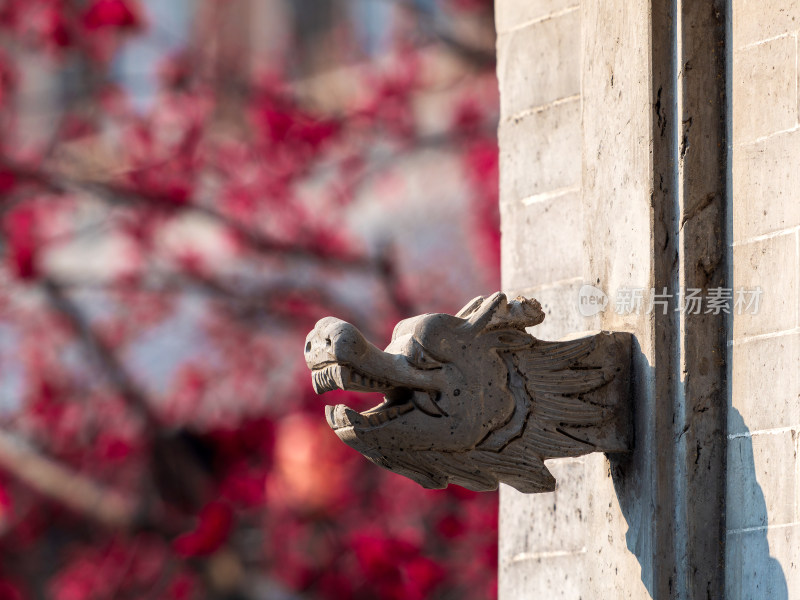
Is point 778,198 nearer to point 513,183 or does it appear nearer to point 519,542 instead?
point 513,183

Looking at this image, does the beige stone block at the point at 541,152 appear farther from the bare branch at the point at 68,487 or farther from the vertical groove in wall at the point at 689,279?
the bare branch at the point at 68,487

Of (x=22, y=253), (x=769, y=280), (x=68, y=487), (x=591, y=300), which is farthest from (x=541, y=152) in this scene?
(x=22, y=253)

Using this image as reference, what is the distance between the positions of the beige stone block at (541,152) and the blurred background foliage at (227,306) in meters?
2.00

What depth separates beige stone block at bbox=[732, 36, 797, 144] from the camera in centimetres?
232

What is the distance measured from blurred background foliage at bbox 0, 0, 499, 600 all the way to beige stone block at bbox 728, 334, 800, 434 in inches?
109

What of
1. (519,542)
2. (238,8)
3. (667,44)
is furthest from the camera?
(238,8)

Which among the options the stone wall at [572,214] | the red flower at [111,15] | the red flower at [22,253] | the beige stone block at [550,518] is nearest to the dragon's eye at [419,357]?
the stone wall at [572,214]

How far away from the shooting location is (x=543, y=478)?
244cm

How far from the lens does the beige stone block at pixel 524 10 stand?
2.97 metres

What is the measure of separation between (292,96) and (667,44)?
4.70 meters

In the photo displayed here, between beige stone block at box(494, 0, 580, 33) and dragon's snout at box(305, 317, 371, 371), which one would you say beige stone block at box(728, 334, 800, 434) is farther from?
beige stone block at box(494, 0, 580, 33)

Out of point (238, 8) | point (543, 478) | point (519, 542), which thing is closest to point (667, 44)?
point (543, 478)

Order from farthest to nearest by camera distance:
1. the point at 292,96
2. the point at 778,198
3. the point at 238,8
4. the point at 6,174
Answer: the point at 238,8 < the point at 292,96 < the point at 6,174 < the point at 778,198

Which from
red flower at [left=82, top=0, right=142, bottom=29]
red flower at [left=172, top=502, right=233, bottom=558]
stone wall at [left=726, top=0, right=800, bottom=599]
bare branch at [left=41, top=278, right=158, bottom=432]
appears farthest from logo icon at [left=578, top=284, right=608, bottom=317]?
red flower at [left=82, top=0, right=142, bottom=29]
